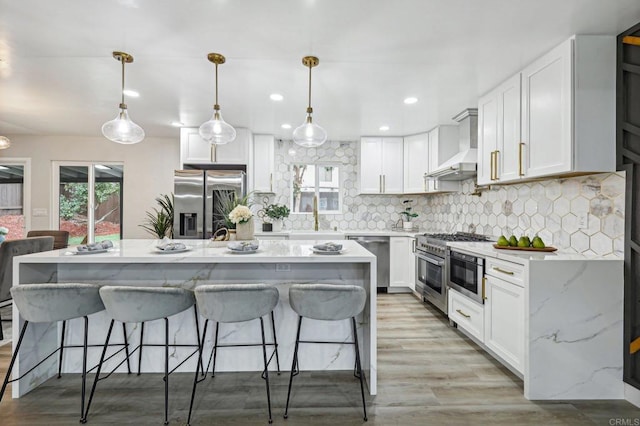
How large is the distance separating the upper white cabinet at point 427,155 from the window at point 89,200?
186 inches

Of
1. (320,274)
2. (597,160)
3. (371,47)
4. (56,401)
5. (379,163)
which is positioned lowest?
(56,401)

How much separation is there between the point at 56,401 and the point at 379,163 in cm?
432

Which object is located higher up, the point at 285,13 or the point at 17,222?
the point at 285,13

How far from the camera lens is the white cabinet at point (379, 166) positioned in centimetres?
481

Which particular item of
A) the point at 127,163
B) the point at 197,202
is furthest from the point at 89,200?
the point at 197,202

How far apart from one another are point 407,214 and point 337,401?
342cm

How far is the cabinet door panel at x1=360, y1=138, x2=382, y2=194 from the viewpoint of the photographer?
481 centimetres

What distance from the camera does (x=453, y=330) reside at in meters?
3.18

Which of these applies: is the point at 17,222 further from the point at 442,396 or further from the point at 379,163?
the point at 442,396

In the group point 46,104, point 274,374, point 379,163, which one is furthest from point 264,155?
point 274,374

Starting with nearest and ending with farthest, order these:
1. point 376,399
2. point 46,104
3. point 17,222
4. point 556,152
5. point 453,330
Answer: point 376,399 < point 556,152 < point 453,330 < point 46,104 < point 17,222

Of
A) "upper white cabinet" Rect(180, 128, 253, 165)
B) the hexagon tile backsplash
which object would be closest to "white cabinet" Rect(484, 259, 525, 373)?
the hexagon tile backsplash

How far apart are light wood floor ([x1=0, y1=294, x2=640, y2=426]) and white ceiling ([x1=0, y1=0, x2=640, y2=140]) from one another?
2.41 meters

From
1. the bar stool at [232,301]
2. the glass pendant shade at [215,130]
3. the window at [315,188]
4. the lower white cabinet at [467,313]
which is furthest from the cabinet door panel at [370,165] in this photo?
the bar stool at [232,301]
